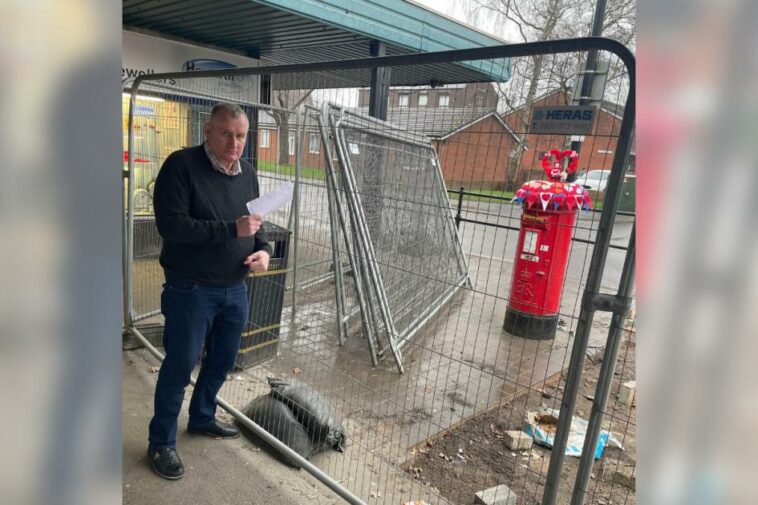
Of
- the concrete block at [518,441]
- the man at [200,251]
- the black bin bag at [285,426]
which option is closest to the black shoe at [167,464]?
the man at [200,251]

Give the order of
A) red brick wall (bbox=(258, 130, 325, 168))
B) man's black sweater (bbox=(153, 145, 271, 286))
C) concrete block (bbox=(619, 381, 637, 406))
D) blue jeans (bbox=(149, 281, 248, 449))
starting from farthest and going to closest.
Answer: concrete block (bbox=(619, 381, 637, 406))
red brick wall (bbox=(258, 130, 325, 168))
blue jeans (bbox=(149, 281, 248, 449))
man's black sweater (bbox=(153, 145, 271, 286))

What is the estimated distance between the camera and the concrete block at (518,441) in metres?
3.52

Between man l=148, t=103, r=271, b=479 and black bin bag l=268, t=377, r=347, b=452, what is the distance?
599 mm

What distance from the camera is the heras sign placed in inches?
67.9

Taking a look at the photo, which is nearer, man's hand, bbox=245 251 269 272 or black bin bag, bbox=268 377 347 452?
man's hand, bbox=245 251 269 272

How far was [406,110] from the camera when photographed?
2867 mm

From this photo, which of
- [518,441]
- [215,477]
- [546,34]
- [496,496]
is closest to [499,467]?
[518,441]

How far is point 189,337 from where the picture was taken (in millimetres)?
2623

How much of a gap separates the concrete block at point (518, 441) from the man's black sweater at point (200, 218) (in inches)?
90.2

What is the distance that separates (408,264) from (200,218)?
3.18 meters

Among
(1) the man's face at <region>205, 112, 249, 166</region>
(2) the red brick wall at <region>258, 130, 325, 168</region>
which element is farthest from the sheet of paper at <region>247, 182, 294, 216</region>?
(2) the red brick wall at <region>258, 130, 325, 168</region>

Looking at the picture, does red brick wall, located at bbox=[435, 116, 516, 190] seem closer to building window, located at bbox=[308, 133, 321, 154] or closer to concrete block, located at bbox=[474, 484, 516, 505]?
concrete block, located at bbox=[474, 484, 516, 505]

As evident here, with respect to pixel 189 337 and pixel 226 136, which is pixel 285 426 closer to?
pixel 189 337
